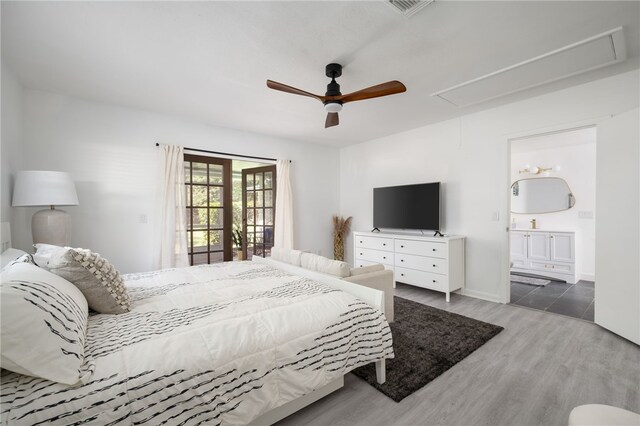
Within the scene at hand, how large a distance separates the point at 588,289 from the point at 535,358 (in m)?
3.11

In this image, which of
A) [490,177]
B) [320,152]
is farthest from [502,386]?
[320,152]

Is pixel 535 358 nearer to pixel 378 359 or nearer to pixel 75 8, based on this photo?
pixel 378 359

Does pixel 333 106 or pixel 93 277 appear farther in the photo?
pixel 333 106

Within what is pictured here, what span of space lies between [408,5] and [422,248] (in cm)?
301

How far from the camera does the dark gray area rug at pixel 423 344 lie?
195 centimetres

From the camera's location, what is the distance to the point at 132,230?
355 cm

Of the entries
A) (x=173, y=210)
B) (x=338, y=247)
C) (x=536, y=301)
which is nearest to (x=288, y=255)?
(x=173, y=210)

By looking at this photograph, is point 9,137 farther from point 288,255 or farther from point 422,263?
point 422,263

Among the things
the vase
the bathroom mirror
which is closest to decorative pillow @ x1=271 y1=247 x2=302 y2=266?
the vase

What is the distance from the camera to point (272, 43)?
7.14 feet

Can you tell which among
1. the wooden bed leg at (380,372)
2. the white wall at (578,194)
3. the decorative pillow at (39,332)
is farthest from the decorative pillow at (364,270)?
the white wall at (578,194)

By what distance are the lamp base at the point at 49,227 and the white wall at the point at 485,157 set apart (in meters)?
4.57

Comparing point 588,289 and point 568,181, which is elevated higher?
point 568,181

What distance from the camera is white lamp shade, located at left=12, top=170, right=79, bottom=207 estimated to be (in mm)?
2471
